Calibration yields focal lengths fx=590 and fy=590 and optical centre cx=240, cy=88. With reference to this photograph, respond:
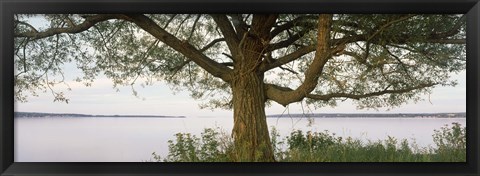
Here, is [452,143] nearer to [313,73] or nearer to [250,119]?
[313,73]

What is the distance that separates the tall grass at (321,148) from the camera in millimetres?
3303

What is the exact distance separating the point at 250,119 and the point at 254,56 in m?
0.41

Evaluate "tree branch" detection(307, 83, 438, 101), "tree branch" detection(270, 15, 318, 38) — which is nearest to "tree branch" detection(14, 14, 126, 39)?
"tree branch" detection(270, 15, 318, 38)

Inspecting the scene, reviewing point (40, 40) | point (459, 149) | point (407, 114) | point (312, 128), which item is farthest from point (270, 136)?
point (40, 40)

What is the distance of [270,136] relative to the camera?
3.62 metres

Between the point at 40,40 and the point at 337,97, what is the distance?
5.87 ft

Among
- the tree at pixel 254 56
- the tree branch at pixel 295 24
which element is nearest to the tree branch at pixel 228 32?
the tree at pixel 254 56

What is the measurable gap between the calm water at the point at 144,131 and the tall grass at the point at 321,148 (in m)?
0.04

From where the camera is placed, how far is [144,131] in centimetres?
349

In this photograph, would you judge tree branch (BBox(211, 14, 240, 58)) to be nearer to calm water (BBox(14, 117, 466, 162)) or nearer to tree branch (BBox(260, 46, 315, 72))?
tree branch (BBox(260, 46, 315, 72))

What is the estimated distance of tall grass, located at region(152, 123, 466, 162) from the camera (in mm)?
3303

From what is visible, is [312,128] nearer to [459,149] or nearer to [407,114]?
[407,114]

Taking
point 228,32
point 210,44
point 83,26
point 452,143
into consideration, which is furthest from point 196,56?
point 452,143

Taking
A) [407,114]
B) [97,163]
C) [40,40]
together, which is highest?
[40,40]
